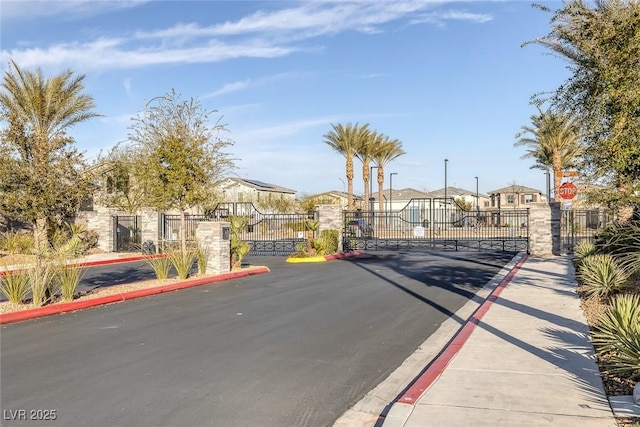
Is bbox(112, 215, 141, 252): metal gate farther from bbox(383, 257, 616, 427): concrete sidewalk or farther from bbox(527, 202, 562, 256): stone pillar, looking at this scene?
bbox(383, 257, 616, 427): concrete sidewalk

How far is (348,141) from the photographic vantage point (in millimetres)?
45000

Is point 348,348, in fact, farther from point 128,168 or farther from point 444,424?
point 128,168

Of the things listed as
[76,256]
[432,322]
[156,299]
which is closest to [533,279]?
[432,322]

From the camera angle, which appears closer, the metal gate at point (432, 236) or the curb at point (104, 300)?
the curb at point (104, 300)

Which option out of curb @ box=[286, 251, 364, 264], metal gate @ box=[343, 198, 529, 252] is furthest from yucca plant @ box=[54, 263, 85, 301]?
metal gate @ box=[343, 198, 529, 252]

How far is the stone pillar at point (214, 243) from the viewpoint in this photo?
54.5 ft

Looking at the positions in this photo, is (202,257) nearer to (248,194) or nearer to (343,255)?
(343,255)

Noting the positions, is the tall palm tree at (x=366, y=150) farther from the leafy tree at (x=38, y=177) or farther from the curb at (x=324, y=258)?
the leafy tree at (x=38, y=177)

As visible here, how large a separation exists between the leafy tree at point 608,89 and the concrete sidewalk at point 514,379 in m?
2.86

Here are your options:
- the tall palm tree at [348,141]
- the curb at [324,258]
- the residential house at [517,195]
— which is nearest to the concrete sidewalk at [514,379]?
the curb at [324,258]

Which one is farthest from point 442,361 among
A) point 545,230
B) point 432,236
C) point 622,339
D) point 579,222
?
point 432,236

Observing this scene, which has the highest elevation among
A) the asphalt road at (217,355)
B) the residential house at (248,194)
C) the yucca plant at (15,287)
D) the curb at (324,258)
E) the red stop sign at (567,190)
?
the residential house at (248,194)

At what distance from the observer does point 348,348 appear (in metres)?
7.79

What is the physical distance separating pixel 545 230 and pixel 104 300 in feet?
61.6
